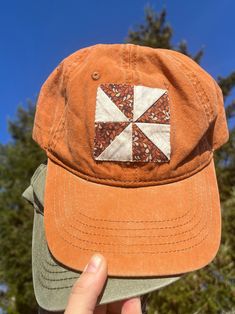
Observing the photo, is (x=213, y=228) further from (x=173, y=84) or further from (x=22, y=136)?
(x=22, y=136)

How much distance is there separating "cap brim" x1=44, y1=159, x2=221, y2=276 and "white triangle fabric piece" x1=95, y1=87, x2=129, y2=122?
210mm

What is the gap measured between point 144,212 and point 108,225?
0.11 m

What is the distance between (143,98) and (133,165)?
8.5 inches

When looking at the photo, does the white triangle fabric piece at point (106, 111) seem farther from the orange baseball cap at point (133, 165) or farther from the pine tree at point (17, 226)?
the pine tree at point (17, 226)

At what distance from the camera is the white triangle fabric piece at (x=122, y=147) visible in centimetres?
129

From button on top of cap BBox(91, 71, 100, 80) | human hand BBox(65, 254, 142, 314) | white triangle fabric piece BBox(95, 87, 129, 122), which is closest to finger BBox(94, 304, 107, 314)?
human hand BBox(65, 254, 142, 314)

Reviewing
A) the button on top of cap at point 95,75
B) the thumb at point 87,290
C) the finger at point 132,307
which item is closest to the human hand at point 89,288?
the thumb at point 87,290

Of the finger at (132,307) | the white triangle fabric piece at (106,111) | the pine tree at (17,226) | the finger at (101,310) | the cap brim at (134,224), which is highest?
the white triangle fabric piece at (106,111)

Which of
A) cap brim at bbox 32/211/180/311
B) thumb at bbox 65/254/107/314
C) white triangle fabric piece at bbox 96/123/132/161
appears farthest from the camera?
white triangle fabric piece at bbox 96/123/132/161

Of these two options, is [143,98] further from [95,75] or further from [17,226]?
[17,226]

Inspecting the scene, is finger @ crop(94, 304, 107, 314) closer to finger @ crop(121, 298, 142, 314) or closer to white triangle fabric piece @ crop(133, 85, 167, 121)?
finger @ crop(121, 298, 142, 314)

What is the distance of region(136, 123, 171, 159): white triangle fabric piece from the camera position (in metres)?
1.29

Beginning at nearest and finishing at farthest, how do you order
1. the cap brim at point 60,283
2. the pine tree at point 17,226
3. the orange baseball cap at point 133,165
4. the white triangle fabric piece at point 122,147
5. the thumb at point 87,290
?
the thumb at point 87,290
the cap brim at point 60,283
the orange baseball cap at point 133,165
the white triangle fabric piece at point 122,147
the pine tree at point 17,226

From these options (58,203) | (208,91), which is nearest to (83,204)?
(58,203)
